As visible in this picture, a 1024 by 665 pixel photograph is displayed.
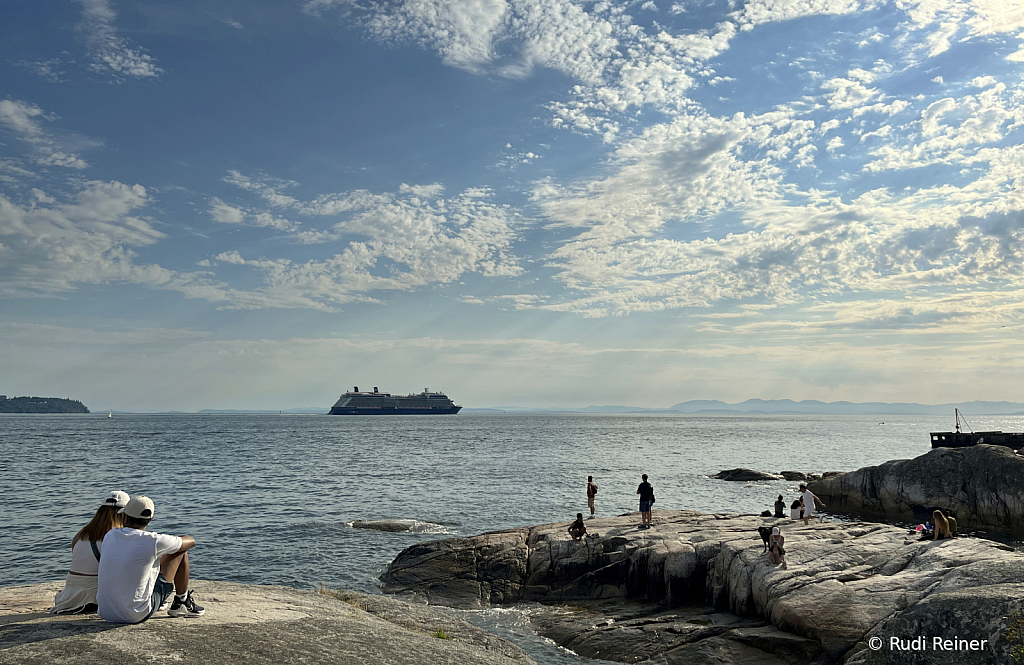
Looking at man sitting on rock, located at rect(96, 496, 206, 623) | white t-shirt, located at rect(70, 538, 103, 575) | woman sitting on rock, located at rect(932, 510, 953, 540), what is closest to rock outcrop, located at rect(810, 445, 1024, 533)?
woman sitting on rock, located at rect(932, 510, 953, 540)

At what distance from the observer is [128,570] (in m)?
7.28

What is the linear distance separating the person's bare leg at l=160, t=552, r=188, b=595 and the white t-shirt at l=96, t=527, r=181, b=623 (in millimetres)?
297

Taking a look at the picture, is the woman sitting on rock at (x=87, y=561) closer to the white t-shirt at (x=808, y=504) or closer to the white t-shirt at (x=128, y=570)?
the white t-shirt at (x=128, y=570)

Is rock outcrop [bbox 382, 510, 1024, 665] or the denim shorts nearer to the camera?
the denim shorts

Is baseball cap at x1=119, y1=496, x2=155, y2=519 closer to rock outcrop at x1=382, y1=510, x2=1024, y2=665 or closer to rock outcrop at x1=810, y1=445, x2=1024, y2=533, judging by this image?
rock outcrop at x1=382, y1=510, x2=1024, y2=665

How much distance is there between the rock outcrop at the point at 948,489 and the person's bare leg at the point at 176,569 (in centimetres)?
3712

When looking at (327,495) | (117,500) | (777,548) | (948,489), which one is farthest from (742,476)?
(117,500)

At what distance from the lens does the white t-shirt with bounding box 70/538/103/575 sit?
7.88 meters

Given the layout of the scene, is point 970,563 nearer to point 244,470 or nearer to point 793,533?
point 793,533

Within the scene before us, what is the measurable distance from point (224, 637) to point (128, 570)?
156 cm

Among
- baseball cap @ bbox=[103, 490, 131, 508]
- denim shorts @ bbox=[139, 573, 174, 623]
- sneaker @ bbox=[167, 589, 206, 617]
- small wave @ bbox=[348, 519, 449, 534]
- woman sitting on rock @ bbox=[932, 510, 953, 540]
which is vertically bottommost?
small wave @ bbox=[348, 519, 449, 534]

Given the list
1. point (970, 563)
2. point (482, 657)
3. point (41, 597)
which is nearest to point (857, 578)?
point (970, 563)

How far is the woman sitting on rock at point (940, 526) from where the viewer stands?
16.0 m

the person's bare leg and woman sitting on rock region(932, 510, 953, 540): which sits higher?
the person's bare leg
